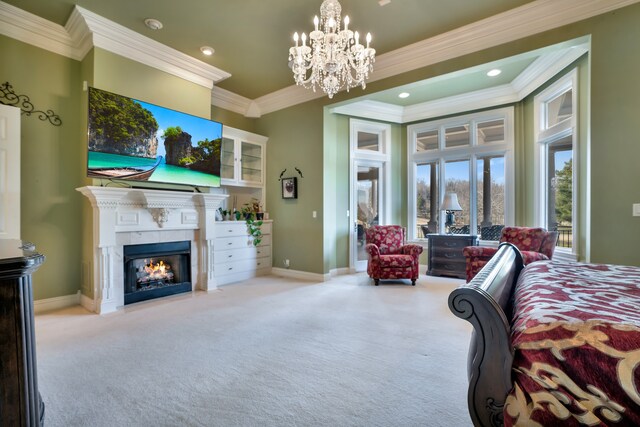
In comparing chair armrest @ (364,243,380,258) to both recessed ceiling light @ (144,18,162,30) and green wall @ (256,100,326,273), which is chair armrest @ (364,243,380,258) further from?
recessed ceiling light @ (144,18,162,30)

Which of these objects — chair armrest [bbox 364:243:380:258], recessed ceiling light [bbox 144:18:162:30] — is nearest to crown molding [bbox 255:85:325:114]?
recessed ceiling light [bbox 144:18:162:30]

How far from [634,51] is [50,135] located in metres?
6.10

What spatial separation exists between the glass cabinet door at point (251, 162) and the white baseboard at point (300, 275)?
1.75 metres

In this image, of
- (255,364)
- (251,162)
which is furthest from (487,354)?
(251,162)

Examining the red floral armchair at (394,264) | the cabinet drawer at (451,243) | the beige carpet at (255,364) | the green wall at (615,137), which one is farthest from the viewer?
the cabinet drawer at (451,243)

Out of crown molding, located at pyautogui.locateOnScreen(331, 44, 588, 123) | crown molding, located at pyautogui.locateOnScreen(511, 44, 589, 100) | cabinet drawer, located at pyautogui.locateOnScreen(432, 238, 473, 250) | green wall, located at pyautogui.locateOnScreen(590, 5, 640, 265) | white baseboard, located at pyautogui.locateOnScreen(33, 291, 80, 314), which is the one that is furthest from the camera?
cabinet drawer, located at pyautogui.locateOnScreen(432, 238, 473, 250)

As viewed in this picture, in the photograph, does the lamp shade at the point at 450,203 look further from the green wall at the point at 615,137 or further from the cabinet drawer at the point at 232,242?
the cabinet drawer at the point at 232,242

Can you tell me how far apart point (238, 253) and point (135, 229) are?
1698 mm

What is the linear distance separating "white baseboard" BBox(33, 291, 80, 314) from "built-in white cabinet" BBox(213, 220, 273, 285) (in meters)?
1.65

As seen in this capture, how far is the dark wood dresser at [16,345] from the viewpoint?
1104mm

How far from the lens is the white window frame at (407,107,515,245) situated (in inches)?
195

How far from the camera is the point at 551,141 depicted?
14.1ft

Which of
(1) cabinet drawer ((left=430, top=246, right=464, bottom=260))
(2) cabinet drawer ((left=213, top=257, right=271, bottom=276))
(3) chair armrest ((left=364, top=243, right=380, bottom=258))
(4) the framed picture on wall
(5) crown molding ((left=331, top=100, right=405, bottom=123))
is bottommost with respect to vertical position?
(2) cabinet drawer ((left=213, top=257, right=271, bottom=276))

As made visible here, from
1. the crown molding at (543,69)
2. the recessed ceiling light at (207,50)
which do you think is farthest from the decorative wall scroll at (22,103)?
the crown molding at (543,69)
